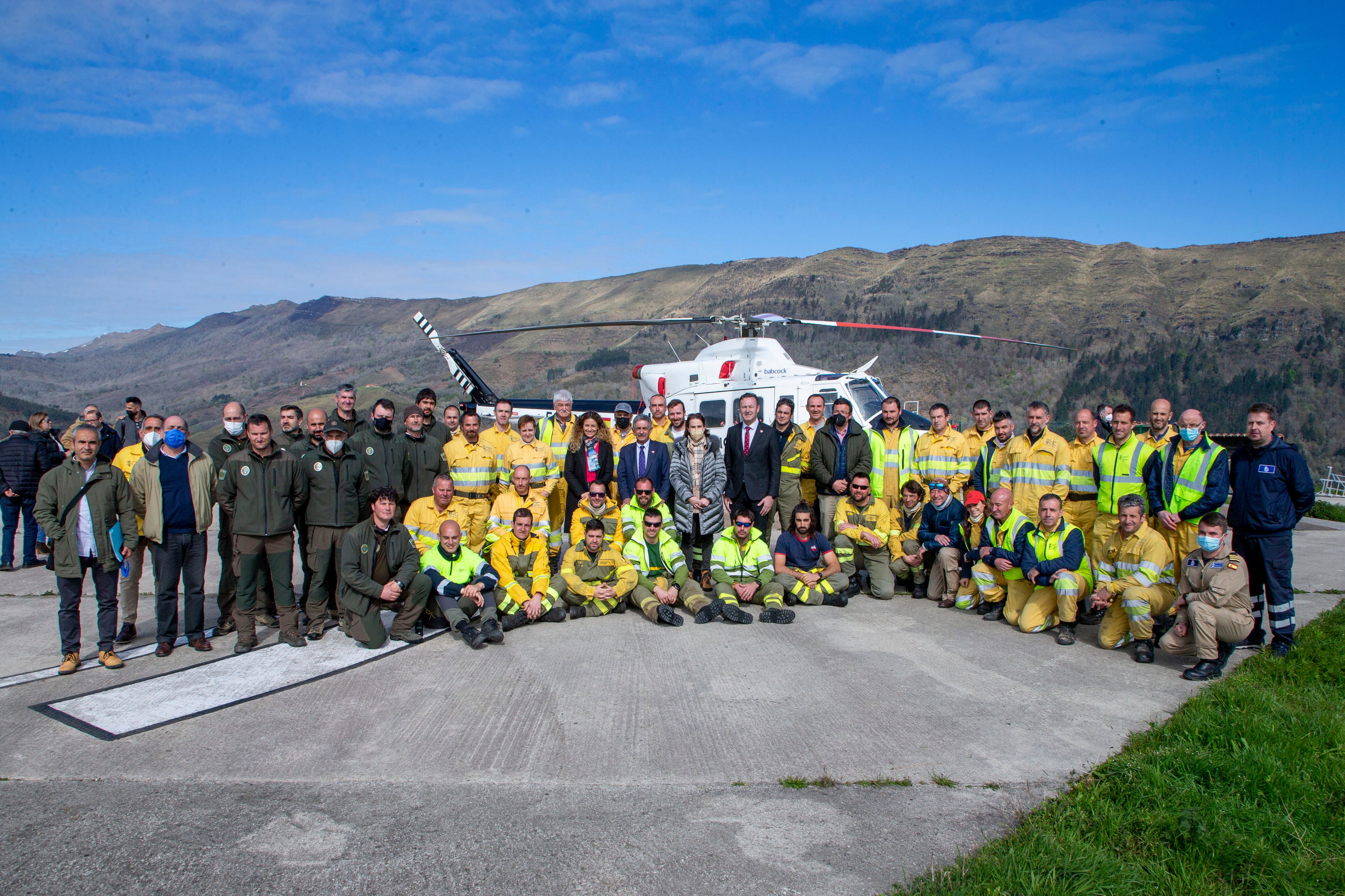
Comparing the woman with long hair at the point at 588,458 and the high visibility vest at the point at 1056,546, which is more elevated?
the woman with long hair at the point at 588,458

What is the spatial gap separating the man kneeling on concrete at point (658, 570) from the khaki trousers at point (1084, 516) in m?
3.30

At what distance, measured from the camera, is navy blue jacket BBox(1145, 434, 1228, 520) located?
5430mm

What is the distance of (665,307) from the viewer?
89625mm

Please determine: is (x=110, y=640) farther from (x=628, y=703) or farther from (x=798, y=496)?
(x=798, y=496)

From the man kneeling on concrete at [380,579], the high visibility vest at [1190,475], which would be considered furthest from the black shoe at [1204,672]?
the man kneeling on concrete at [380,579]

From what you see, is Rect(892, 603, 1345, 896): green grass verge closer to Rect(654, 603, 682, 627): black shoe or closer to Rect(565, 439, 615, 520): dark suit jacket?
Rect(654, 603, 682, 627): black shoe

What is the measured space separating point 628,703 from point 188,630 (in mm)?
3563

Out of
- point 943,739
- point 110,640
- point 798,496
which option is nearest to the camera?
point 943,739

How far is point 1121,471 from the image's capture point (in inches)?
240

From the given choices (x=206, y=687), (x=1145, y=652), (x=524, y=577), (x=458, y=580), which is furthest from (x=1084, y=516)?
(x=206, y=687)

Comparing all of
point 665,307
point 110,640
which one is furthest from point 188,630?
point 665,307

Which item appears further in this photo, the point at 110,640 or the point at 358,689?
the point at 110,640

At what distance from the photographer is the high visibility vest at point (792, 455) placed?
24.7ft

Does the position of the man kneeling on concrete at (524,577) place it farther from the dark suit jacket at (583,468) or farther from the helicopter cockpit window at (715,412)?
the helicopter cockpit window at (715,412)
